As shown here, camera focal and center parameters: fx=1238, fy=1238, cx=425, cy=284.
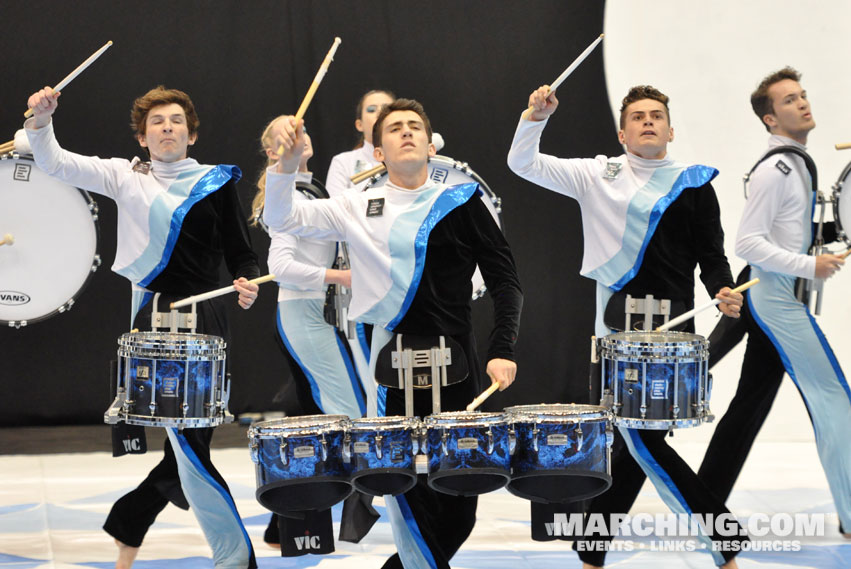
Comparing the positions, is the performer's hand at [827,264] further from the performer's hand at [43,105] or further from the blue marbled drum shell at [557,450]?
the performer's hand at [43,105]

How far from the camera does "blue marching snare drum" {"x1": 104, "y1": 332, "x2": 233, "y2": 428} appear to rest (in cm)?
389

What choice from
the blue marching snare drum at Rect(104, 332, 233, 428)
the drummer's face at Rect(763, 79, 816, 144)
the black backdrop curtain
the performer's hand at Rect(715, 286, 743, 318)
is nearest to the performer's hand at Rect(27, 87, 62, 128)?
the blue marching snare drum at Rect(104, 332, 233, 428)

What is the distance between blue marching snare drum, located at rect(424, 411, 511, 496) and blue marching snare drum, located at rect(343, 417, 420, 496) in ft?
0.17

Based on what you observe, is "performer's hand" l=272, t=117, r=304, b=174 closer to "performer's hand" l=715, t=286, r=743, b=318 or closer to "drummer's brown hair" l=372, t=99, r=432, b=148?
"drummer's brown hair" l=372, t=99, r=432, b=148

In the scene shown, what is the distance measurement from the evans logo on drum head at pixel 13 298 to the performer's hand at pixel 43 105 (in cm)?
104

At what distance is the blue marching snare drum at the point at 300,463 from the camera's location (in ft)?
10.6

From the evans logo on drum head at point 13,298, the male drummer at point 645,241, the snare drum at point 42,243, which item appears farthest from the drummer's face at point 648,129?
the evans logo on drum head at point 13,298

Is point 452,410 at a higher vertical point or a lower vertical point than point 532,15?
lower

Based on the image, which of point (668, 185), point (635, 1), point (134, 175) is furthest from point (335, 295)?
point (635, 1)

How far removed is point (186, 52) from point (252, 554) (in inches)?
134

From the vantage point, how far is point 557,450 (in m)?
3.25

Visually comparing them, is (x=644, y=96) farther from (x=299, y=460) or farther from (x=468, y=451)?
(x=299, y=460)

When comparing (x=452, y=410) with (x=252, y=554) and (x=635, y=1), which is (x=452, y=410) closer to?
(x=252, y=554)

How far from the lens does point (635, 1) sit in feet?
22.7
